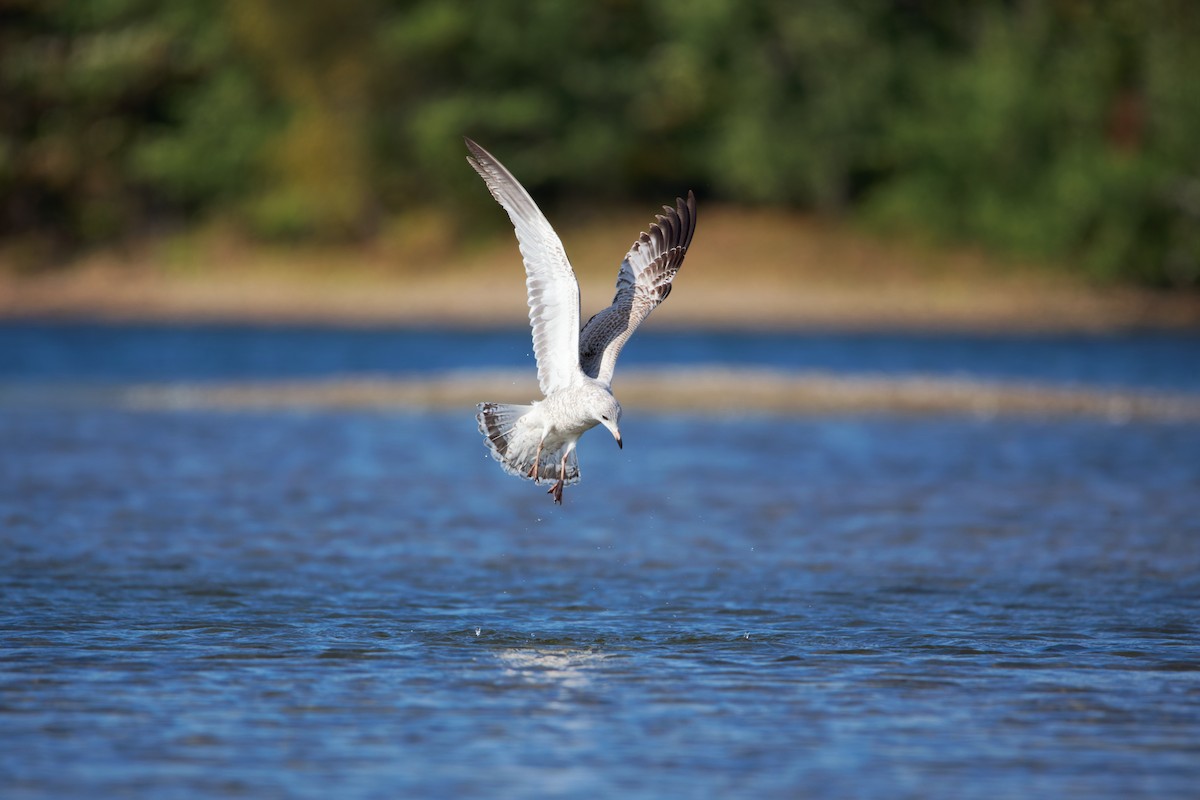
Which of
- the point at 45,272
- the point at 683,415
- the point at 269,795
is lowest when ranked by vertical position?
the point at 269,795

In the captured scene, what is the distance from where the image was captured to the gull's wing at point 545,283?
1148cm

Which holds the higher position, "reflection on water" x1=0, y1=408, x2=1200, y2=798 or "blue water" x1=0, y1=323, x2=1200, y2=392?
"blue water" x1=0, y1=323, x2=1200, y2=392

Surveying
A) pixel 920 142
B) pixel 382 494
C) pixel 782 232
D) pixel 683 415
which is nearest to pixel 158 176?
pixel 782 232

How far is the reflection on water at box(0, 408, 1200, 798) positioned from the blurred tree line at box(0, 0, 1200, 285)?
28.2 metres

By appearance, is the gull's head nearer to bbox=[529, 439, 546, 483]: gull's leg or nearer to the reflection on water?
bbox=[529, 439, 546, 483]: gull's leg

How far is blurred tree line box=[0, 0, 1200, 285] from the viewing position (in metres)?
48.4

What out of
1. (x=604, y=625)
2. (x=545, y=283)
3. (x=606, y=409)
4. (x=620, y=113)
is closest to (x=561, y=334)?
(x=545, y=283)

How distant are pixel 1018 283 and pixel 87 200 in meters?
29.6

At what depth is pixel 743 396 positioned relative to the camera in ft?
91.2

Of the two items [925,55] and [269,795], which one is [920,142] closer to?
[925,55]

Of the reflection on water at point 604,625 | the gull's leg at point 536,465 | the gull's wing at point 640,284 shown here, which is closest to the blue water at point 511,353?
the reflection on water at point 604,625

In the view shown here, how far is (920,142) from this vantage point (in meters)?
51.8

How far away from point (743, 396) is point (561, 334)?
638 inches

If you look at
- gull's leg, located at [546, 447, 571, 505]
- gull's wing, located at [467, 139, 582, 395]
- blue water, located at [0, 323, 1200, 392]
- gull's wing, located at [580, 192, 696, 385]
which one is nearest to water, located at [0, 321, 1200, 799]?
gull's leg, located at [546, 447, 571, 505]
